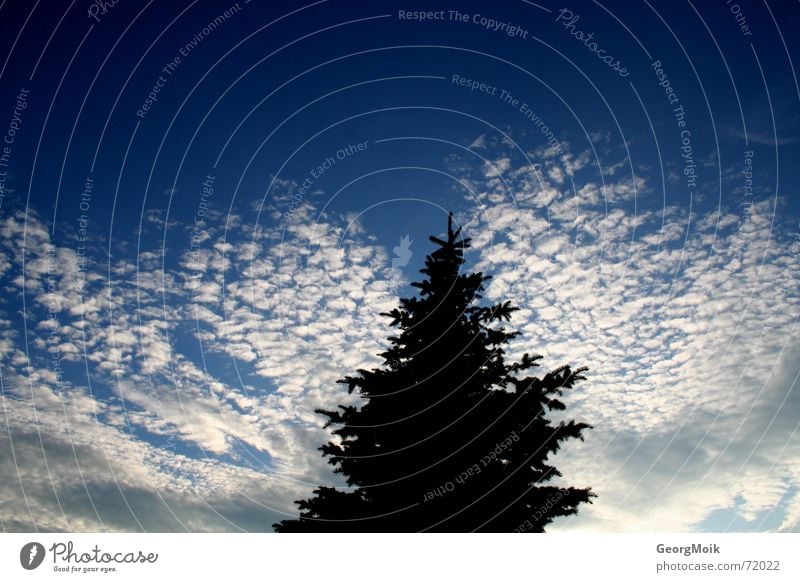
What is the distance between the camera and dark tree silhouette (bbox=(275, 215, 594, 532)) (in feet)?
42.6

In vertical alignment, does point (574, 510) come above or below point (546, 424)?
below

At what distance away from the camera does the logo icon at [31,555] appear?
6.43 metres

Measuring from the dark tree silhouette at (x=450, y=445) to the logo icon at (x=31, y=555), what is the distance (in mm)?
7450

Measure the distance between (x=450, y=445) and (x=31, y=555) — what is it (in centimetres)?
953

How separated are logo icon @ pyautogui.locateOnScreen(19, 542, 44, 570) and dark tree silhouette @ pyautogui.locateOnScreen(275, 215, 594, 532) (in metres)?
7.45

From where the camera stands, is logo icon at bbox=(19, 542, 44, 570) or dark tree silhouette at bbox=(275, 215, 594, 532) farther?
dark tree silhouette at bbox=(275, 215, 594, 532)

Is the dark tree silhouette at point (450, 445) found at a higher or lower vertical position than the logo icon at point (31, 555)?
higher

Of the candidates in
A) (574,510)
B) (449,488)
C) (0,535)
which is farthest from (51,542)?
(574,510)

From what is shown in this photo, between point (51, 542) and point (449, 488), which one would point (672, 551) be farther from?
point (51, 542)

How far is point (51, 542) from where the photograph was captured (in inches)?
258

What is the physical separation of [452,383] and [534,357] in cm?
254

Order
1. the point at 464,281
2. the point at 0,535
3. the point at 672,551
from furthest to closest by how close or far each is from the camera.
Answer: the point at 464,281
the point at 672,551
the point at 0,535

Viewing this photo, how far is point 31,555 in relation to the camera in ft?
21.2

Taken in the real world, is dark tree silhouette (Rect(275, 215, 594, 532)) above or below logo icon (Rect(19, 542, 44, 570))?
above
